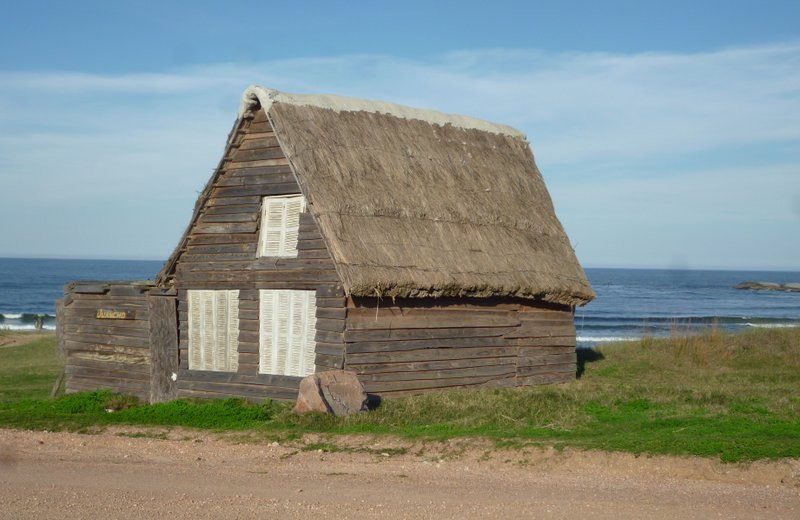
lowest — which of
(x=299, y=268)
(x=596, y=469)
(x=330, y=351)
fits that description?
(x=596, y=469)

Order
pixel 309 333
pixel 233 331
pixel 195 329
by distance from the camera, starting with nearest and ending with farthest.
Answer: pixel 309 333
pixel 233 331
pixel 195 329

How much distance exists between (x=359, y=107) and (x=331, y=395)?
Answer: 286 inches

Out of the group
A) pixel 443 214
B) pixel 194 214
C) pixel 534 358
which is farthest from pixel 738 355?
pixel 194 214

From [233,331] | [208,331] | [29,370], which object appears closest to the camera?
[233,331]

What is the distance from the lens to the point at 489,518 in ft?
31.2

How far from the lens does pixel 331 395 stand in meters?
16.2

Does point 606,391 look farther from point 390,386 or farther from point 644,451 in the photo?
point 644,451

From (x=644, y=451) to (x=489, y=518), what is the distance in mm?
3672

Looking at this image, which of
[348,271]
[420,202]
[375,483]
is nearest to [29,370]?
[420,202]

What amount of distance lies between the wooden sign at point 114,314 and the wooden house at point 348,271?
20 cm

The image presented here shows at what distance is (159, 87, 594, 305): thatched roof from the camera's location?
58.0 feet

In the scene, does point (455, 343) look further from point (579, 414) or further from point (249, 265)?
point (249, 265)

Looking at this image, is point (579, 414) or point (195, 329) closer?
point (579, 414)

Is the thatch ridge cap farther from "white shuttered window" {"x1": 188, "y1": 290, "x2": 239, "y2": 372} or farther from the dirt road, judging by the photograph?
the dirt road
